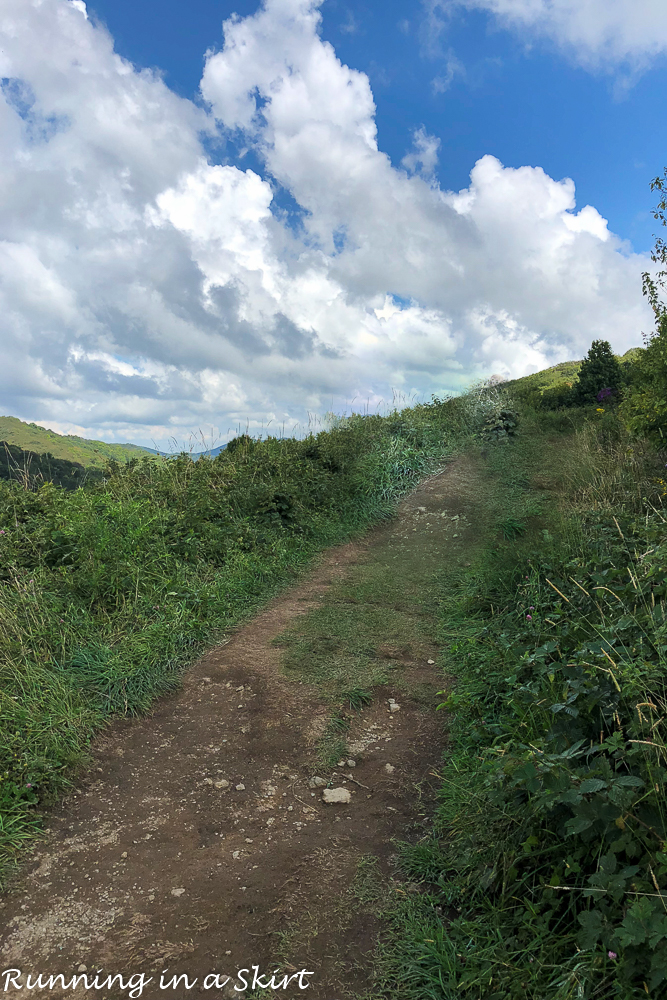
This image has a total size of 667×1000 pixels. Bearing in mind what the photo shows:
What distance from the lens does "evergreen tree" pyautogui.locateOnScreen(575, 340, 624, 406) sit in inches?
688

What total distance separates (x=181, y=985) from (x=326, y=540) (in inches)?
218

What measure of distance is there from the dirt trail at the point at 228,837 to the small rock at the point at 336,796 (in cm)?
4

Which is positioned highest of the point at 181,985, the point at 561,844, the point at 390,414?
the point at 390,414

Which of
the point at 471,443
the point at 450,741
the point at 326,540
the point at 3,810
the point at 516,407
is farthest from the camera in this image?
the point at 516,407

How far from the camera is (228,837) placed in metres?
3.12

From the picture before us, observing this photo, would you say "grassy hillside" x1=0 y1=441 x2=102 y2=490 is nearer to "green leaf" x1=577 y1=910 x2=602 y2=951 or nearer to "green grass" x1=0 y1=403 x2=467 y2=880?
"green grass" x1=0 y1=403 x2=467 y2=880

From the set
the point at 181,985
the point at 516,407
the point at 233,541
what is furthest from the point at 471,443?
the point at 181,985

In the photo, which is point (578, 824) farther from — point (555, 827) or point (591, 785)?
point (555, 827)

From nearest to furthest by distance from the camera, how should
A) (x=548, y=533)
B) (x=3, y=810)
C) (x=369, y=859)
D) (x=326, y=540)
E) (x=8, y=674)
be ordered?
(x=369, y=859) < (x=3, y=810) < (x=8, y=674) < (x=548, y=533) < (x=326, y=540)

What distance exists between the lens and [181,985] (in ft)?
7.68

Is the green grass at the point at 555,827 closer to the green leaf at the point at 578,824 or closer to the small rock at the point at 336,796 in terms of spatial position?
the green leaf at the point at 578,824

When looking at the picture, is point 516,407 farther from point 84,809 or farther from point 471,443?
point 84,809

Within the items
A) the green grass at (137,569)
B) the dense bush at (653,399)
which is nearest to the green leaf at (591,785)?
the green grass at (137,569)

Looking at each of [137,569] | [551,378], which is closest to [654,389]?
[137,569]
